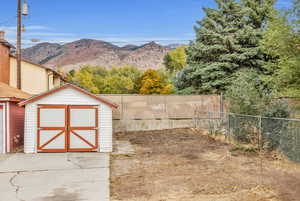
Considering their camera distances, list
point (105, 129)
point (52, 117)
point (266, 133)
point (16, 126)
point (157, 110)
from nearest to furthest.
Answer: point (266, 133)
point (52, 117)
point (105, 129)
point (16, 126)
point (157, 110)

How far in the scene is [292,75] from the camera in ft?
38.4

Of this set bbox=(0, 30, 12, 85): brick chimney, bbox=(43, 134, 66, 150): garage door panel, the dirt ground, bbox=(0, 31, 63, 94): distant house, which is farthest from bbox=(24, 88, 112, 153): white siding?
bbox=(0, 31, 63, 94): distant house

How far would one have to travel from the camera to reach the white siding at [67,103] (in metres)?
11.3

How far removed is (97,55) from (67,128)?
152567 millimetres

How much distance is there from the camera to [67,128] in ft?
37.8

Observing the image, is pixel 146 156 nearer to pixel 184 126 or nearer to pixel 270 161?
pixel 270 161

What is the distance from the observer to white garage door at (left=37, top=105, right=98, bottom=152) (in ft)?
37.2

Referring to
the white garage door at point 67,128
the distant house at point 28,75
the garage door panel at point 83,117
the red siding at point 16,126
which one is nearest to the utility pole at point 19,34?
the red siding at point 16,126

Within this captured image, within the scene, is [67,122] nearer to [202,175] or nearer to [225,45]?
[202,175]

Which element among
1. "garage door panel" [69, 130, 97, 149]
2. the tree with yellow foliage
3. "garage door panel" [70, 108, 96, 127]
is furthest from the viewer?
the tree with yellow foliage

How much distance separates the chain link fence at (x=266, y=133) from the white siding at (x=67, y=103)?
5.76m

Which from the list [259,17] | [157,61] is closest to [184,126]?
[259,17]

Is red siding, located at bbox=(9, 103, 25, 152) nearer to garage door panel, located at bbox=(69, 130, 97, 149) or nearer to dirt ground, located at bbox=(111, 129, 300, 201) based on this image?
garage door panel, located at bbox=(69, 130, 97, 149)

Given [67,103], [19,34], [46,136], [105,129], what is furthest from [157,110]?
[19,34]
